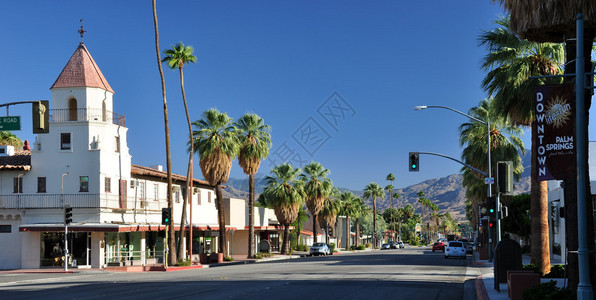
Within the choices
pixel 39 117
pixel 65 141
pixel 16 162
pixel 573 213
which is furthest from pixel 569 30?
pixel 16 162

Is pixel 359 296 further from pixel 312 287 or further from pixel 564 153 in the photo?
pixel 564 153

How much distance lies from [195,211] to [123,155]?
12636 mm

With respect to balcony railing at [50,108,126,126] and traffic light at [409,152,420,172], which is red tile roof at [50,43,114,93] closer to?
balcony railing at [50,108,126,126]

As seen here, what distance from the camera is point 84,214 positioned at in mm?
43031

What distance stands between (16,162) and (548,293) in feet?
135

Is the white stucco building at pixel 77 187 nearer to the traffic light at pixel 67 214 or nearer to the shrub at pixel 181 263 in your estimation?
the traffic light at pixel 67 214

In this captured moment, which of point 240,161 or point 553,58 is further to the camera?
point 240,161

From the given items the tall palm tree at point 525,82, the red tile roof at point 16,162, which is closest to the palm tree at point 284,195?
the red tile roof at point 16,162

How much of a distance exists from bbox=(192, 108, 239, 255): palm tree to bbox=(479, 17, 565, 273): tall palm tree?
98.6 ft

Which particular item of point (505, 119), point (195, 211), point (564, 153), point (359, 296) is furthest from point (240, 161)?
point (564, 153)

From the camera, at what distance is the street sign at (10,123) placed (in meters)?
23.4

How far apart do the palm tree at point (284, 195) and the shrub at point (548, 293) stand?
54.9 metres

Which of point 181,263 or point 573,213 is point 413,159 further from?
point 573,213

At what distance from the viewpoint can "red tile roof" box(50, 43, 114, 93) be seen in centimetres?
4500
